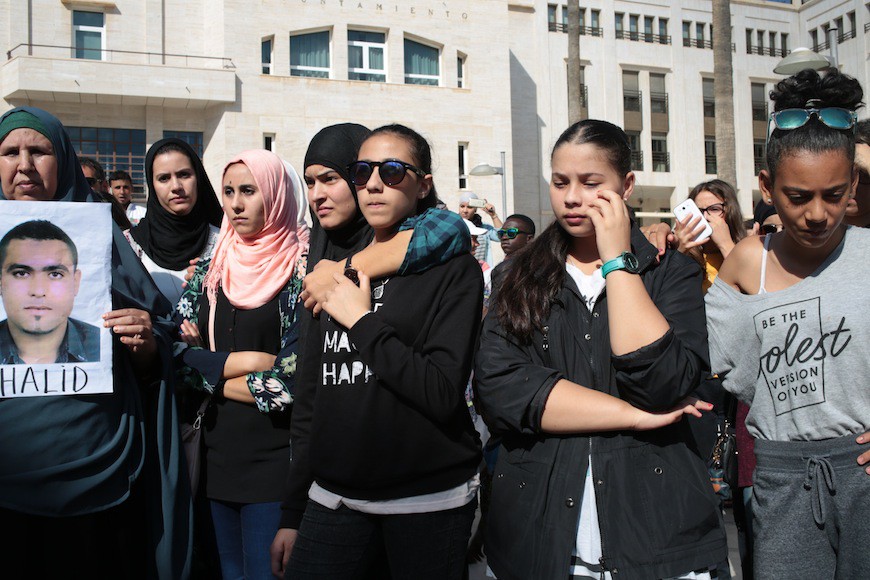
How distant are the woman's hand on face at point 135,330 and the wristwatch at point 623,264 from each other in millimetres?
1682

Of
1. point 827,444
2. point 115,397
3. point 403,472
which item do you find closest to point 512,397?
point 403,472

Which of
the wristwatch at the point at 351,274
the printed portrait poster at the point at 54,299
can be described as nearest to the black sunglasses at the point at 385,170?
the wristwatch at the point at 351,274

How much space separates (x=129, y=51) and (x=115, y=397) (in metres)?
30.6

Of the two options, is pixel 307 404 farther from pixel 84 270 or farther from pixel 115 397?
pixel 84 270

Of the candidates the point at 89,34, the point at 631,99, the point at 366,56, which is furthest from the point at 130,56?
the point at 631,99

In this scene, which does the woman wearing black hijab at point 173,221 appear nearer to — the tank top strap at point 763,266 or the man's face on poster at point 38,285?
the man's face on poster at point 38,285

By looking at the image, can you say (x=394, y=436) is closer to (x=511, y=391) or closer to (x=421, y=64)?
(x=511, y=391)

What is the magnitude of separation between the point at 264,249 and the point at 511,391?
1.54 metres

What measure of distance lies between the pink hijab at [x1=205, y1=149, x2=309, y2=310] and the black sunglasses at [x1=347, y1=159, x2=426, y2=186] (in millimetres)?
776

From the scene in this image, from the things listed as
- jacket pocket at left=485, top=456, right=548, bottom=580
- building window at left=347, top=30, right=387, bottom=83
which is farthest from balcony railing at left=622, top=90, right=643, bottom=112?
jacket pocket at left=485, top=456, right=548, bottom=580

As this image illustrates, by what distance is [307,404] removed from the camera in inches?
114

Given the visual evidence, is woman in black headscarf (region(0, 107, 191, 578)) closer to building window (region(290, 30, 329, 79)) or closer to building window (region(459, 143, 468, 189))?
building window (region(459, 143, 468, 189))

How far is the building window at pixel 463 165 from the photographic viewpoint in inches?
1281

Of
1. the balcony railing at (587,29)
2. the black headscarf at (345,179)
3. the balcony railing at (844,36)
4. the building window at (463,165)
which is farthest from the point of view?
the balcony railing at (844,36)
